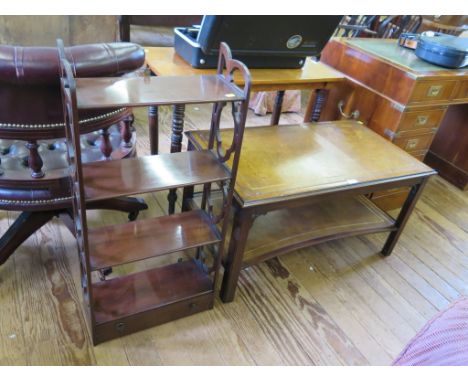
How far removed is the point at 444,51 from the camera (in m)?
1.93

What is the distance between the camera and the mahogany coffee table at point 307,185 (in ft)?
4.58

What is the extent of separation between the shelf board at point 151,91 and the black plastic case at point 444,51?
1.39 m

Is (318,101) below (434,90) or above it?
below

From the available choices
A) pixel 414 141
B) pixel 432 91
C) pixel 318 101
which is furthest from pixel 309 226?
pixel 432 91

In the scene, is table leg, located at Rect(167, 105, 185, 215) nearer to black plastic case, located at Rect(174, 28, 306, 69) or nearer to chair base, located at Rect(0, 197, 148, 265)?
black plastic case, located at Rect(174, 28, 306, 69)

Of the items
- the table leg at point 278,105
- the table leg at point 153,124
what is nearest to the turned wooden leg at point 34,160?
the table leg at point 153,124

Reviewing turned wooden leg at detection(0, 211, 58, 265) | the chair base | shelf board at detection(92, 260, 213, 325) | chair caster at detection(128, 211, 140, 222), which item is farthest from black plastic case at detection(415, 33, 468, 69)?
turned wooden leg at detection(0, 211, 58, 265)

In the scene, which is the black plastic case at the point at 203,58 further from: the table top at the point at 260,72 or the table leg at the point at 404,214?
the table leg at the point at 404,214

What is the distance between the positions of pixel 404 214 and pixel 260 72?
976 millimetres

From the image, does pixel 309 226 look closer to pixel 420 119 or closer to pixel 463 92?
pixel 420 119

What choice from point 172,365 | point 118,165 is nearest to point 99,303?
point 172,365

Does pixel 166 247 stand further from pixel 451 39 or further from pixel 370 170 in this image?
pixel 451 39

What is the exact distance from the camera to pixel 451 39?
209 centimetres

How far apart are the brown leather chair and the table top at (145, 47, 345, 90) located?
25 cm
